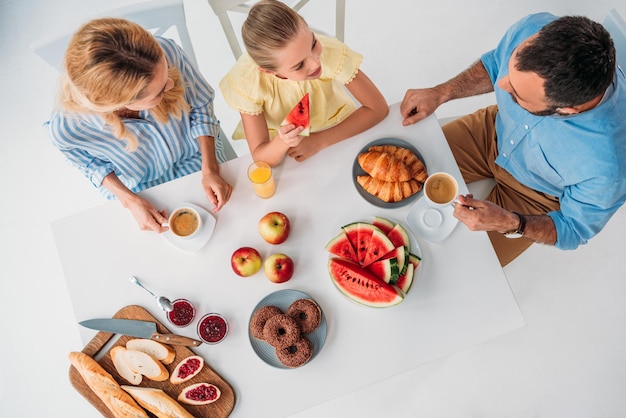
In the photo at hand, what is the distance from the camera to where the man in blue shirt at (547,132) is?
129cm

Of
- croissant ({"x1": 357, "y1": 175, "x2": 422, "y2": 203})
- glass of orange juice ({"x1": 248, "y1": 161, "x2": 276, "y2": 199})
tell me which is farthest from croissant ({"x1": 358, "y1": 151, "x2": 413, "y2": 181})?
glass of orange juice ({"x1": 248, "y1": 161, "x2": 276, "y2": 199})

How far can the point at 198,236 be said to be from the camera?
1640 millimetres

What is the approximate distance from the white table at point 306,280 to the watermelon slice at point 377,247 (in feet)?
0.36

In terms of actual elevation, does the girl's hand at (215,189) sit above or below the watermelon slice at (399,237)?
above

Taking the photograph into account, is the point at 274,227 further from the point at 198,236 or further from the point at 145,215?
the point at 145,215

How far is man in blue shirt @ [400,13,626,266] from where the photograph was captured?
129cm

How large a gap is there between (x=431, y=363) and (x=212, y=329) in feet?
4.79

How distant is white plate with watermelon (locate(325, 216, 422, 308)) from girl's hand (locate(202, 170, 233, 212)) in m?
0.43

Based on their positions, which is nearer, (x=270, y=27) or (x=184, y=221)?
(x=270, y=27)

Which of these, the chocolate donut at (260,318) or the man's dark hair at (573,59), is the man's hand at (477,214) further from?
the chocolate donut at (260,318)

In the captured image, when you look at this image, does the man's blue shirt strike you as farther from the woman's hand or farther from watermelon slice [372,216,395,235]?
the woman's hand

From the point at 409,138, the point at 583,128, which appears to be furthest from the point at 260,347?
the point at 583,128

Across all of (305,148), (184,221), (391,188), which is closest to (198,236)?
(184,221)

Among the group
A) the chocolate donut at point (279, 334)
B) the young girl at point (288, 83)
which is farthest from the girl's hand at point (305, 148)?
the chocolate donut at point (279, 334)
